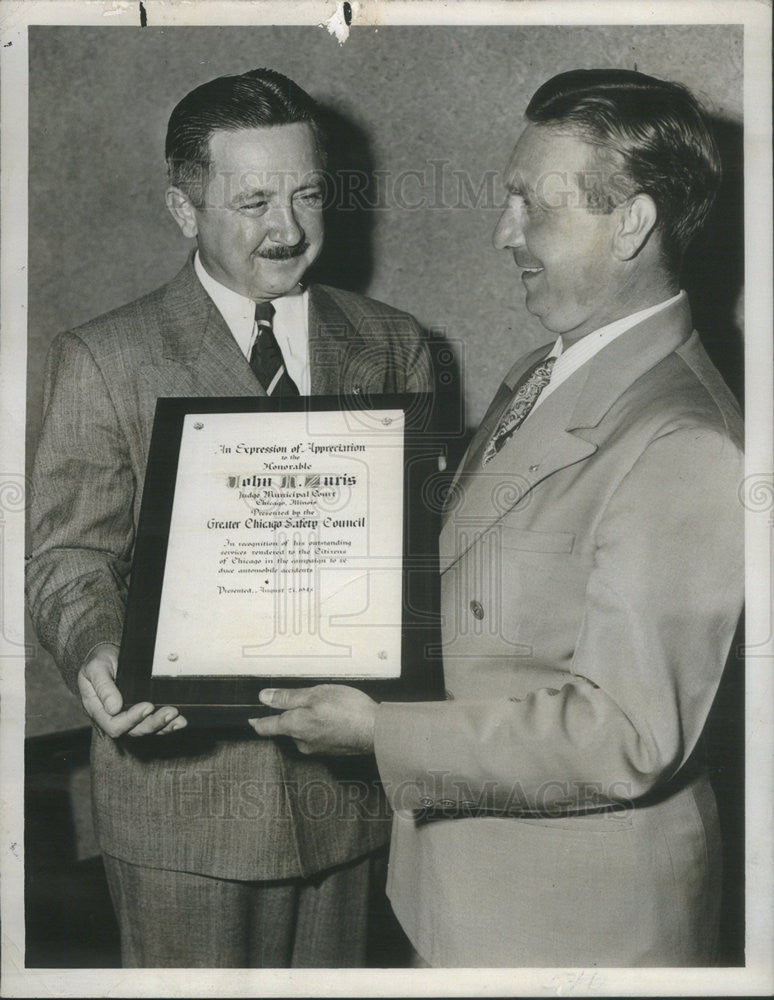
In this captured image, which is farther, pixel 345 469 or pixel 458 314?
pixel 458 314

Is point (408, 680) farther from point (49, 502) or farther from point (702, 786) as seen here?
point (49, 502)

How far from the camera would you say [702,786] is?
1.34 metres

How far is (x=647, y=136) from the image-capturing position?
4.43 feet

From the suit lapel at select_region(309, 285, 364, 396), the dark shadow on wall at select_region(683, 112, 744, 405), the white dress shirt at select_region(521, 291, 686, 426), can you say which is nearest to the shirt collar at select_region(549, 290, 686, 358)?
the white dress shirt at select_region(521, 291, 686, 426)

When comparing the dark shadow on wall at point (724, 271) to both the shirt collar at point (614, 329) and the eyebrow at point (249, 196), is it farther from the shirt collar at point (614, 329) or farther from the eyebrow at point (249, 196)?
the eyebrow at point (249, 196)

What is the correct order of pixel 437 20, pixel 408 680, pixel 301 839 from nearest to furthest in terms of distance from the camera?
pixel 408 680
pixel 301 839
pixel 437 20

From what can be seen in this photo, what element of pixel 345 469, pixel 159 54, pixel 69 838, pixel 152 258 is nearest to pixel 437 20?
pixel 159 54

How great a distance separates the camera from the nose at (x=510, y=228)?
1.42m

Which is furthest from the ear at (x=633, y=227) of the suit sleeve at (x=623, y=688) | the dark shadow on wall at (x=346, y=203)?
the dark shadow on wall at (x=346, y=203)

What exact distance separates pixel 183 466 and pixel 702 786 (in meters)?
0.85

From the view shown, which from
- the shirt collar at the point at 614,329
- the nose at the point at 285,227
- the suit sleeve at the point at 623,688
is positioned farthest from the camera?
the nose at the point at 285,227

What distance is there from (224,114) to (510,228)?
456mm

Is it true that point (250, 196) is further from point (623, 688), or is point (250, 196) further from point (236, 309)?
A: point (623, 688)

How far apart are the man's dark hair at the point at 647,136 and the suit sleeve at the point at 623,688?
34cm
